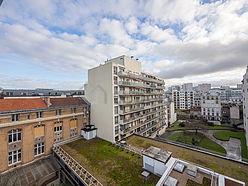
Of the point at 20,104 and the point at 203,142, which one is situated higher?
the point at 20,104

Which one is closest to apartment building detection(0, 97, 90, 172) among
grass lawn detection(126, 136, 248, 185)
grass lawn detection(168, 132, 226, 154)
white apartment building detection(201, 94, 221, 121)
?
grass lawn detection(126, 136, 248, 185)

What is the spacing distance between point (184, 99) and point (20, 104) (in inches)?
4016

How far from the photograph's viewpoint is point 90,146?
22719mm

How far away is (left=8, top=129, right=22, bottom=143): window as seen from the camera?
18172 millimetres

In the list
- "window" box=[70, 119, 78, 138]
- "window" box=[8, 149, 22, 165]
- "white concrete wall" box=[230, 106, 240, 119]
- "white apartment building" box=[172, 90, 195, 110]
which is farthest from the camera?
"white apartment building" box=[172, 90, 195, 110]

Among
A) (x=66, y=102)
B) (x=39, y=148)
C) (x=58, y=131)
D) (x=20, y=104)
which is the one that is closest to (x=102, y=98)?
(x=66, y=102)

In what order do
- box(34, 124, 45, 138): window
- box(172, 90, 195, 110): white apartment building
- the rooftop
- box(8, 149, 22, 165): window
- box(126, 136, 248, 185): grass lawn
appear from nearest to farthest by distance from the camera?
box(126, 136, 248, 185): grass lawn
the rooftop
box(8, 149, 22, 165): window
box(34, 124, 45, 138): window
box(172, 90, 195, 110): white apartment building

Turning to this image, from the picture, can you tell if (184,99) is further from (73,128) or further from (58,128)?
(58,128)

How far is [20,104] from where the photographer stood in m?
20.0

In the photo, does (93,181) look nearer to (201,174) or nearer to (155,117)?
(201,174)

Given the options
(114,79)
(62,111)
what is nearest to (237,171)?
(114,79)

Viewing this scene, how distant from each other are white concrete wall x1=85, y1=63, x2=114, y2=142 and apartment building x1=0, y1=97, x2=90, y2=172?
4.33 metres

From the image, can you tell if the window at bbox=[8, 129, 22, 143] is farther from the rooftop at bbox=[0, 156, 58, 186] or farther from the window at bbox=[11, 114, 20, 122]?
the rooftop at bbox=[0, 156, 58, 186]

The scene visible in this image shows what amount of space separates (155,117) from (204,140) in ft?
55.2
